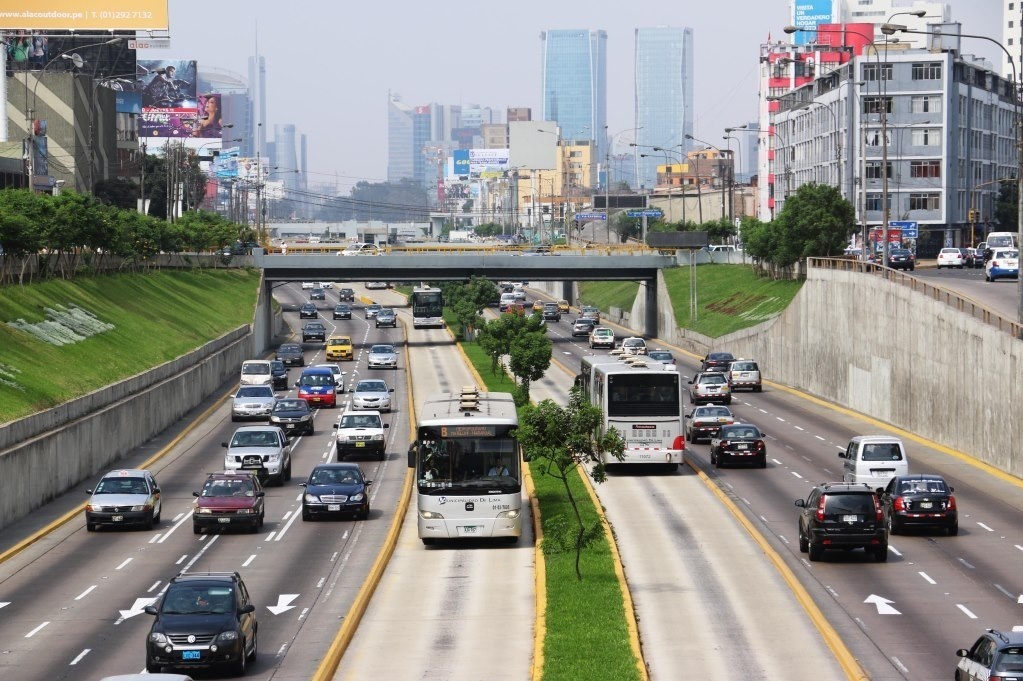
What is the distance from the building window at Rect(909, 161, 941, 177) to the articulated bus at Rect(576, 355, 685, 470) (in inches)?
3692

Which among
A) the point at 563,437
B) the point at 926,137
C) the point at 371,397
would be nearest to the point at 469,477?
the point at 563,437

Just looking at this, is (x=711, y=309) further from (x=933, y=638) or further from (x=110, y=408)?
(x=933, y=638)

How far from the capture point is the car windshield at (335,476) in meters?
43.3

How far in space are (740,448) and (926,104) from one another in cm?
9282

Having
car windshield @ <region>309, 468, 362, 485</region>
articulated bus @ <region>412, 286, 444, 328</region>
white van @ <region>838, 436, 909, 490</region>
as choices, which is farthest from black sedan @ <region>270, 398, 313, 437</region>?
articulated bus @ <region>412, 286, 444, 328</region>

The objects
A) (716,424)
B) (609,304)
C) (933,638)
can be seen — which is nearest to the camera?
(933,638)

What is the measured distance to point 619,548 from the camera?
37281 mm

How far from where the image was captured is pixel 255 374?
82188 millimetres

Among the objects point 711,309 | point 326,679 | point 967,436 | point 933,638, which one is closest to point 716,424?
point 967,436

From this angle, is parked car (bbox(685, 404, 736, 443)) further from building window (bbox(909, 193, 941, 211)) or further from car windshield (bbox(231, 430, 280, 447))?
building window (bbox(909, 193, 941, 211))

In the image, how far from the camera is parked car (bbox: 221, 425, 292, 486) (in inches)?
1945

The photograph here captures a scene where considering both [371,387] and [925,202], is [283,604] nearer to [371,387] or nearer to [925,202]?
[371,387]

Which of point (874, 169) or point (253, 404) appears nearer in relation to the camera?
point (253, 404)

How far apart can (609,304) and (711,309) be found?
133ft
